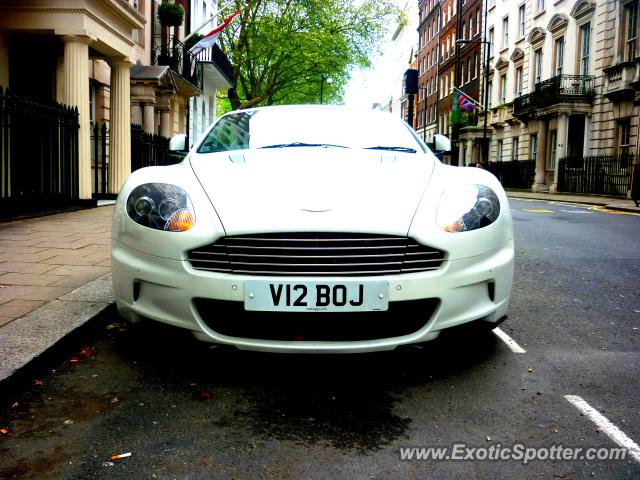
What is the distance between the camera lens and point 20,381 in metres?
2.94

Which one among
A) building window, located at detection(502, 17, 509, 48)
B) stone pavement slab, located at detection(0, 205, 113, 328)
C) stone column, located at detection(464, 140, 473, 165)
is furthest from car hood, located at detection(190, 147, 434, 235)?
stone column, located at detection(464, 140, 473, 165)

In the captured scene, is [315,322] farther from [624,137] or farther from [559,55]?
[559,55]

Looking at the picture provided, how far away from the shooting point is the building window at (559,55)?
31.7 m

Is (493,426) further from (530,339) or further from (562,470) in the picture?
(530,339)

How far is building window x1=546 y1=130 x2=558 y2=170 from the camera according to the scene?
105ft

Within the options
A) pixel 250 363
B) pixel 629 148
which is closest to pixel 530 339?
pixel 250 363

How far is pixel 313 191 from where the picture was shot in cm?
307

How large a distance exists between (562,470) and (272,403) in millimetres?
1217

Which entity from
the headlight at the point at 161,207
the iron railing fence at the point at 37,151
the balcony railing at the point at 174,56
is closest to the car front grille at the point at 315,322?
the headlight at the point at 161,207

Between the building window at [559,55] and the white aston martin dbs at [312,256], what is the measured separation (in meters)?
31.6

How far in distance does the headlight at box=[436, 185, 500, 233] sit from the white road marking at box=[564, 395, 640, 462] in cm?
91

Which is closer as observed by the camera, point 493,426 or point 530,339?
point 493,426

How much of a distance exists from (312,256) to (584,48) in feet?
101

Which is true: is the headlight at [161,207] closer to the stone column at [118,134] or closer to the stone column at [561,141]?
the stone column at [118,134]
